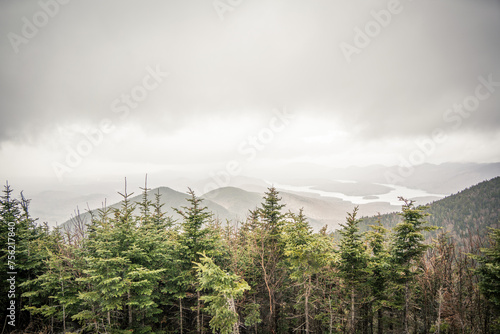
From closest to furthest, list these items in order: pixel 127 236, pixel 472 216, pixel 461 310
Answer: pixel 127 236 → pixel 461 310 → pixel 472 216

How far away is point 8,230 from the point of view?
726 inches

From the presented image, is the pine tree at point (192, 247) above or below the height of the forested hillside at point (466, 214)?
above

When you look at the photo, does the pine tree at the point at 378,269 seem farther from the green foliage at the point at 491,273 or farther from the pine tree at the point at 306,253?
the green foliage at the point at 491,273

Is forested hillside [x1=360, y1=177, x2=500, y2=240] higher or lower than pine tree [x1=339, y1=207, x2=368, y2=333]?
lower

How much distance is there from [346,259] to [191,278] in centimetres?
1230

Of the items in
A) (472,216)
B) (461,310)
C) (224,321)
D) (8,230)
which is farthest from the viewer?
(472,216)

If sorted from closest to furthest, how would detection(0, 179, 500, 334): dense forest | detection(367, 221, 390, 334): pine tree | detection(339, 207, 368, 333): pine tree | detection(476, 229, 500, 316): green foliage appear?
detection(0, 179, 500, 334): dense forest < detection(476, 229, 500, 316): green foliage < detection(339, 207, 368, 333): pine tree < detection(367, 221, 390, 334): pine tree

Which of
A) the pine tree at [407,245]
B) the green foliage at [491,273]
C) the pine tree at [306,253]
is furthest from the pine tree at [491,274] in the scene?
the pine tree at [306,253]

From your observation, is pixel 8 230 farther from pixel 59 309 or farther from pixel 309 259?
pixel 309 259

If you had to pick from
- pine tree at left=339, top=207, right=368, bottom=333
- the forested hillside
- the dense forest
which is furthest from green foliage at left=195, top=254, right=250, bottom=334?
the forested hillside

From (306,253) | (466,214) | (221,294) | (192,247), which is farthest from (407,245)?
(466,214)

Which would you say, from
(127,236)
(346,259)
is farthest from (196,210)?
(346,259)

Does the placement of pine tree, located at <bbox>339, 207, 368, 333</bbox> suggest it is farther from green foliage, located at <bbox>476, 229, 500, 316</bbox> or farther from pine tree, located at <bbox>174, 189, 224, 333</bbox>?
pine tree, located at <bbox>174, 189, 224, 333</bbox>

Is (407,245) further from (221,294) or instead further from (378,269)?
(221,294)
